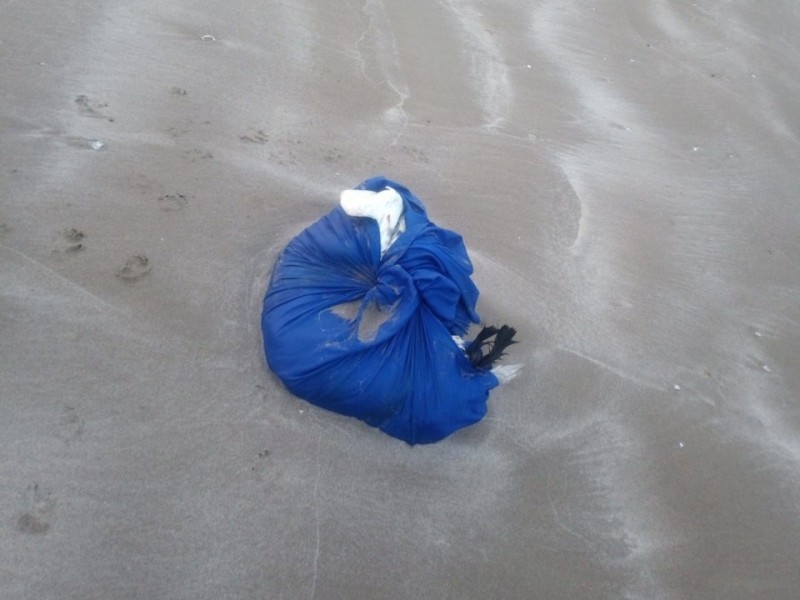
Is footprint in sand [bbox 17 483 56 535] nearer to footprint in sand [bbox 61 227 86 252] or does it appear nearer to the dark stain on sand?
the dark stain on sand

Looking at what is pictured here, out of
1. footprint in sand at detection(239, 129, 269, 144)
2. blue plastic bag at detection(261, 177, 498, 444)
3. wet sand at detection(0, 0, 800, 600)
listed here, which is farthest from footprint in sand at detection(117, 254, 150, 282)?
footprint in sand at detection(239, 129, 269, 144)

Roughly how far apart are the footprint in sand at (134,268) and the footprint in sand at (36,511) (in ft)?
3.21

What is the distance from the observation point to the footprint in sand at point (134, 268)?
279 cm

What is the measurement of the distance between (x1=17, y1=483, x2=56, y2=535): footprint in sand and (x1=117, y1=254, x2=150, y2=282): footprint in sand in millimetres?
979

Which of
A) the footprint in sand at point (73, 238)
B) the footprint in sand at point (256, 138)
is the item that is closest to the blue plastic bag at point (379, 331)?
the footprint in sand at point (73, 238)

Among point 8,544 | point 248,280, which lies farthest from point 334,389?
point 8,544

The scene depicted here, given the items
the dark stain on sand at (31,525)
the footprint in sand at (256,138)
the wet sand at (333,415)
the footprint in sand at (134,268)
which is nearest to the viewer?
the dark stain on sand at (31,525)

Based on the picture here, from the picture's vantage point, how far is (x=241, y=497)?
2252mm

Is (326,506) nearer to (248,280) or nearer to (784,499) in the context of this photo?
(248,280)

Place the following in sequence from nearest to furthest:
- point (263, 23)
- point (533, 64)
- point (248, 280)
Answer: point (248, 280)
point (263, 23)
point (533, 64)

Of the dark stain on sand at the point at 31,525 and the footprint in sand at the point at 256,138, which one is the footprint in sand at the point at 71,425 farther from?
the footprint in sand at the point at 256,138

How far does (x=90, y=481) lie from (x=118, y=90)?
2.50 m

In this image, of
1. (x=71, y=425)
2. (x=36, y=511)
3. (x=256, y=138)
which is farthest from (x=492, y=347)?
(x=256, y=138)

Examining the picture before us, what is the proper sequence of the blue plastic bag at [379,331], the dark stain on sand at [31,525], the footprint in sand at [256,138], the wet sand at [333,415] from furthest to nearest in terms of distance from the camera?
1. the footprint in sand at [256,138]
2. the blue plastic bag at [379,331]
3. the wet sand at [333,415]
4. the dark stain on sand at [31,525]
